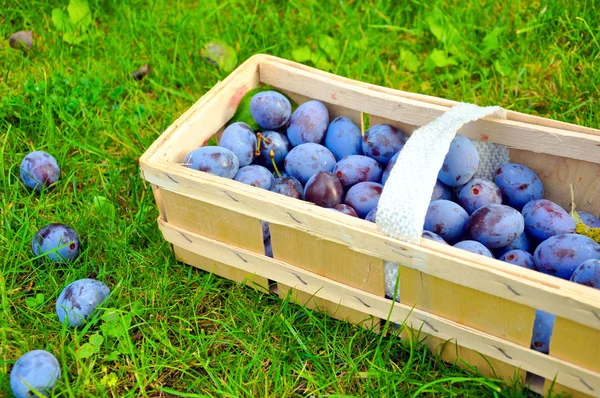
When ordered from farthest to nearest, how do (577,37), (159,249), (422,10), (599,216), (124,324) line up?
(422,10) → (577,37) → (159,249) → (599,216) → (124,324)

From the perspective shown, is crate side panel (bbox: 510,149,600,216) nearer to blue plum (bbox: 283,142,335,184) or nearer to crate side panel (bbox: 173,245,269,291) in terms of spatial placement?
blue plum (bbox: 283,142,335,184)

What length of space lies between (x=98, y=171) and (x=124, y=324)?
699 mm

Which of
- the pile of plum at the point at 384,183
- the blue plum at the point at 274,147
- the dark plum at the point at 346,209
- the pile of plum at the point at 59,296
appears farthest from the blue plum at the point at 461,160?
the pile of plum at the point at 59,296

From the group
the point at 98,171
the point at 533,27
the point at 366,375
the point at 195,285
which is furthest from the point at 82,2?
the point at 366,375

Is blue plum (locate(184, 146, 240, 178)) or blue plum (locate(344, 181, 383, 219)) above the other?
blue plum (locate(184, 146, 240, 178))

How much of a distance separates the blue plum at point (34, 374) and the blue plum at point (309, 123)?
0.88m

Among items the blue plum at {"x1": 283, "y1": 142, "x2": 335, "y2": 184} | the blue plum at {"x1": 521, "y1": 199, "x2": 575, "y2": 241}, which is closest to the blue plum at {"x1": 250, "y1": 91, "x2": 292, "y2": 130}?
the blue plum at {"x1": 283, "y1": 142, "x2": 335, "y2": 184}

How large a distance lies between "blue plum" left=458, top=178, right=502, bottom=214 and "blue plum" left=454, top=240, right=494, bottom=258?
0.18 metres

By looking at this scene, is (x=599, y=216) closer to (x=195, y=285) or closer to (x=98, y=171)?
(x=195, y=285)

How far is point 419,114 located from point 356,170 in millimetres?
226

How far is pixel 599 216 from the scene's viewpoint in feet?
5.72

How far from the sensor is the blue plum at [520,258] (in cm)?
155

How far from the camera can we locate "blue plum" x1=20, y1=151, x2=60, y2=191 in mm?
2049

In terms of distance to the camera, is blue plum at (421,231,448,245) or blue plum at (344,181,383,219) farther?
blue plum at (344,181,383,219)
